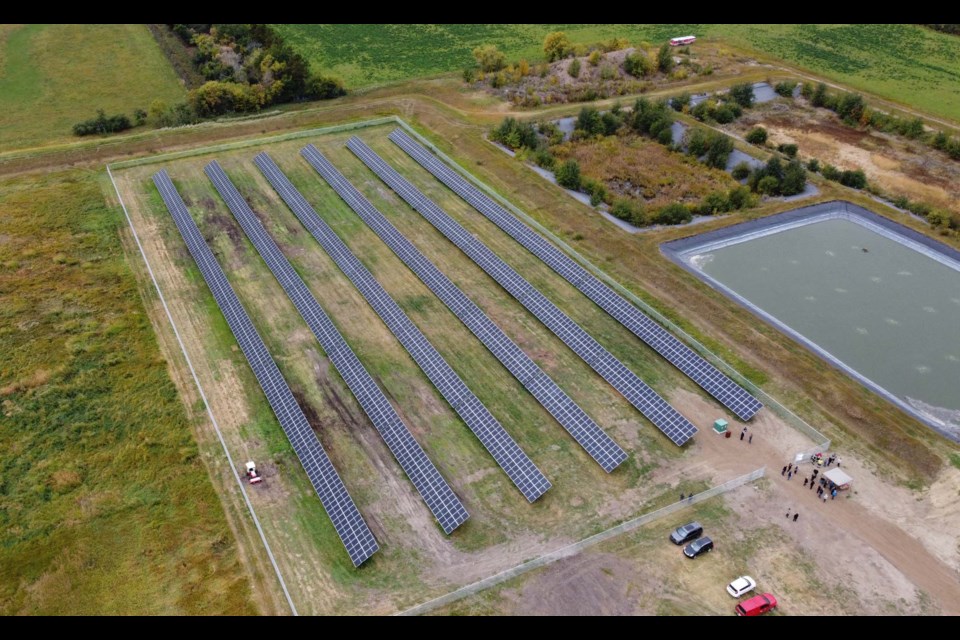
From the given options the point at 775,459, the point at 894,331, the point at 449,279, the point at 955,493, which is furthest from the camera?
the point at 449,279

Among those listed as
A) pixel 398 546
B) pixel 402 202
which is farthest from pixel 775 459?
pixel 402 202

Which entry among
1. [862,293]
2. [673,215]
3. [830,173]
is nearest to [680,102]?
[830,173]

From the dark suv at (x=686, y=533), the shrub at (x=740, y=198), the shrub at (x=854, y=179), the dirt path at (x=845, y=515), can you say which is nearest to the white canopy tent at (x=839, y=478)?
the dirt path at (x=845, y=515)

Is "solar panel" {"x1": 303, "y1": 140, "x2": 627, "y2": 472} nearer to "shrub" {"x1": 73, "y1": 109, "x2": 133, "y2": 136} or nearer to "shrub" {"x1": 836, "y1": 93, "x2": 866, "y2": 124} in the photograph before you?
"shrub" {"x1": 73, "y1": 109, "x2": 133, "y2": 136}

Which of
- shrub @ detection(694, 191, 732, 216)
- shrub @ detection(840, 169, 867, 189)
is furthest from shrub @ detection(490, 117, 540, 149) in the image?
shrub @ detection(840, 169, 867, 189)

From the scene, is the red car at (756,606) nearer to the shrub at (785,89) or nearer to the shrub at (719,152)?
the shrub at (719,152)

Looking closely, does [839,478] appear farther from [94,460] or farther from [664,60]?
[664,60]

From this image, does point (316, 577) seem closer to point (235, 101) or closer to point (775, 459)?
point (775, 459)
